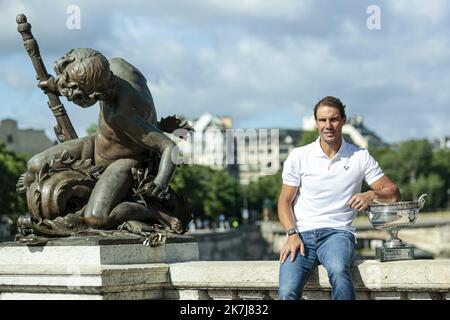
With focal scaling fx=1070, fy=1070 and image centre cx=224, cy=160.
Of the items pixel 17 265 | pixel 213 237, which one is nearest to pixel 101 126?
pixel 17 265

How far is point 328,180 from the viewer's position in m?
8.59

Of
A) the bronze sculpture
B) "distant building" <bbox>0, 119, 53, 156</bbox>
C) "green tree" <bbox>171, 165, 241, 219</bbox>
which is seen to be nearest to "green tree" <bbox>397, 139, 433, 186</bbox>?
"green tree" <bbox>171, 165, 241, 219</bbox>

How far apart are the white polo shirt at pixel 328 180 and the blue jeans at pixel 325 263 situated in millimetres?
94

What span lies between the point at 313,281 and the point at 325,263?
0.39m

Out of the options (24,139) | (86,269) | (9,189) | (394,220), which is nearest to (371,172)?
(394,220)

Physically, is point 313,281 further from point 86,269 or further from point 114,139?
point 114,139

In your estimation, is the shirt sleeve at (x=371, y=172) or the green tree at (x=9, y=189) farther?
the green tree at (x=9, y=189)

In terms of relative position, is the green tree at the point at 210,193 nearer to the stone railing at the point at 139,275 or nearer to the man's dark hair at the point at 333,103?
the stone railing at the point at 139,275

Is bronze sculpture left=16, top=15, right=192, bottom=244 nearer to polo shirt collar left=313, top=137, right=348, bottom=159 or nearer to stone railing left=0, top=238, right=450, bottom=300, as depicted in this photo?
stone railing left=0, top=238, right=450, bottom=300

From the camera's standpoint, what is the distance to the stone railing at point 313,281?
27.2 ft

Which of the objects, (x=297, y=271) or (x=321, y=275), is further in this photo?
(x=321, y=275)

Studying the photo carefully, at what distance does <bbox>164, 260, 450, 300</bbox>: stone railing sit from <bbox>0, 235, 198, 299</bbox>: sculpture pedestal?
0.90 feet

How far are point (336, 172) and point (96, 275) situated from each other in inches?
91.4

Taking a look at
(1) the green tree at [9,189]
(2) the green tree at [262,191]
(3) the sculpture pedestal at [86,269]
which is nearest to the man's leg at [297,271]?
(3) the sculpture pedestal at [86,269]
